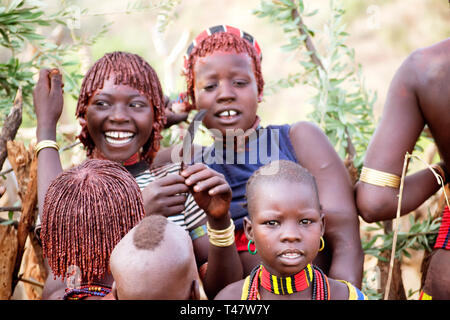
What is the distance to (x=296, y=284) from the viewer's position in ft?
7.21

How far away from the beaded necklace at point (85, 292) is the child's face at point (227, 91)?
1.17 m

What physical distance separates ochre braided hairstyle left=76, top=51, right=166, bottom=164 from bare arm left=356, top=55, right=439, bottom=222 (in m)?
1.09

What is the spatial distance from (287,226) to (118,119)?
108 centimetres

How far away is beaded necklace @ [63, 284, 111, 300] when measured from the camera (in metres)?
2.10

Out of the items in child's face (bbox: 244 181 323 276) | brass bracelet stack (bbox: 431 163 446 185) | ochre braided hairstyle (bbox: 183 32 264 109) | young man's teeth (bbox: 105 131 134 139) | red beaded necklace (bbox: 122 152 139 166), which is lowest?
child's face (bbox: 244 181 323 276)

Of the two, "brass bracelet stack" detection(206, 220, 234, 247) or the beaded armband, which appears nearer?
"brass bracelet stack" detection(206, 220, 234, 247)

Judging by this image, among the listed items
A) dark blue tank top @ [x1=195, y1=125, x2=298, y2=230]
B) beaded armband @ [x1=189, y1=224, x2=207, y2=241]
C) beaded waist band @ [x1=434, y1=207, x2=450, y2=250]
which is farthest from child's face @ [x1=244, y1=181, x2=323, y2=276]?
beaded waist band @ [x1=434, y1=207, x2=450, y2=250]

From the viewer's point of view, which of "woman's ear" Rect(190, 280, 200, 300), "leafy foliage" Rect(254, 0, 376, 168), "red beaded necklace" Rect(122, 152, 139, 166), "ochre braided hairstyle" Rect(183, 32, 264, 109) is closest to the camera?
"woman's ear" Rect(190, 280, 200, 300)

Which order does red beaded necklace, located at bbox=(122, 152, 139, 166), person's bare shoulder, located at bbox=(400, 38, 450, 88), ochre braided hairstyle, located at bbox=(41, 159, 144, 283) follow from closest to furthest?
ochre braided hairstyle, located at bbox=(41, 159, 144, 283) < person's bare shoulder, located at bbox=(400, 38, 450, 88) < red beaded necklace, located at bbox=(122, 152, 139, 166)

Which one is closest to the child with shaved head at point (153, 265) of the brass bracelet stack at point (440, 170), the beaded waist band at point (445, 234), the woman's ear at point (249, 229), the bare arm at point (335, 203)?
the woman's ear at point (249, 229)

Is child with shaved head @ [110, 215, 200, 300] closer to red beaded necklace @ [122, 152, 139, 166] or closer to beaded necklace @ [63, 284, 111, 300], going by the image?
beaded necklace @ [63, 284, 111, 300]

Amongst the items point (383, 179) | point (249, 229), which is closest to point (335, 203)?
point (383, 179)

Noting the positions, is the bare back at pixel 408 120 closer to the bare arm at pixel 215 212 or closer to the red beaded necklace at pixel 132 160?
the bare arm at pixel 215 212

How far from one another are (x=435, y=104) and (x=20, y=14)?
7.34 ft
